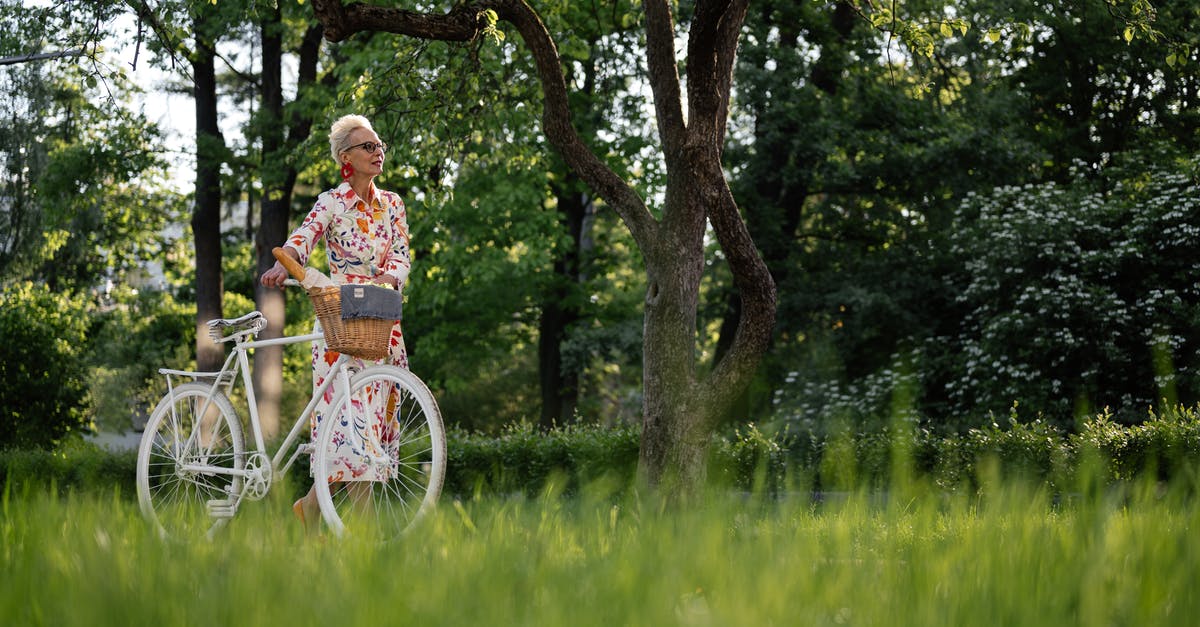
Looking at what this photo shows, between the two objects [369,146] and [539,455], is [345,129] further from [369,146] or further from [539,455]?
[539,455]

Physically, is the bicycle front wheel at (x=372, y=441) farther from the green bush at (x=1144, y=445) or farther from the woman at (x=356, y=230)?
the green bush at (x=1144, y=445)

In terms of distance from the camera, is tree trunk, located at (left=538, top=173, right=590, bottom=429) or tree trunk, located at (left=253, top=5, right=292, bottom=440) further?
tree trunk, located at (left=538, top=173, right=590, bottom=429)

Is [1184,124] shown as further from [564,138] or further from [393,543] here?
[393,543]

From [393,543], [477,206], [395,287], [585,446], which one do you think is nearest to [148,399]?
[477,206]

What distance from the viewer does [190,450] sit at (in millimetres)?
6090

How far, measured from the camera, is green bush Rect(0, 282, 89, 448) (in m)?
19.3

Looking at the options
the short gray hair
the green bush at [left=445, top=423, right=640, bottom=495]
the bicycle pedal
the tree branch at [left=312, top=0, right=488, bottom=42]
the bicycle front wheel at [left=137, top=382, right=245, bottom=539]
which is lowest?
the green bush at [left=445, top=423, right=640, bottom=495]

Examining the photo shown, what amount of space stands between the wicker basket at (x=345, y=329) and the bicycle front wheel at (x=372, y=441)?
0.12 m

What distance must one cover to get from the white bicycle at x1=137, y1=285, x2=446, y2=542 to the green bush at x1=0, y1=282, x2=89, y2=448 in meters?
14.6

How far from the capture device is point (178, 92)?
75.5 ft

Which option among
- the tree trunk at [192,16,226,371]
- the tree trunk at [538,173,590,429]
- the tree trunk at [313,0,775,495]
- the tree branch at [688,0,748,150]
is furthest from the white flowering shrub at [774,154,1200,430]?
the tree trunk at [192,16,226,371]

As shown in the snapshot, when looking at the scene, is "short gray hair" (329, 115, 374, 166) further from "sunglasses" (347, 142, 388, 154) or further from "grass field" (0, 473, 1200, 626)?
"grass field" (0, 473, 1200, 626)

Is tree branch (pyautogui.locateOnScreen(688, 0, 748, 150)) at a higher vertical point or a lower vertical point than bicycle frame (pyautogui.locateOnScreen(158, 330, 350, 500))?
higher

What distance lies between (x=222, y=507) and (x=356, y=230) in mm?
1504
